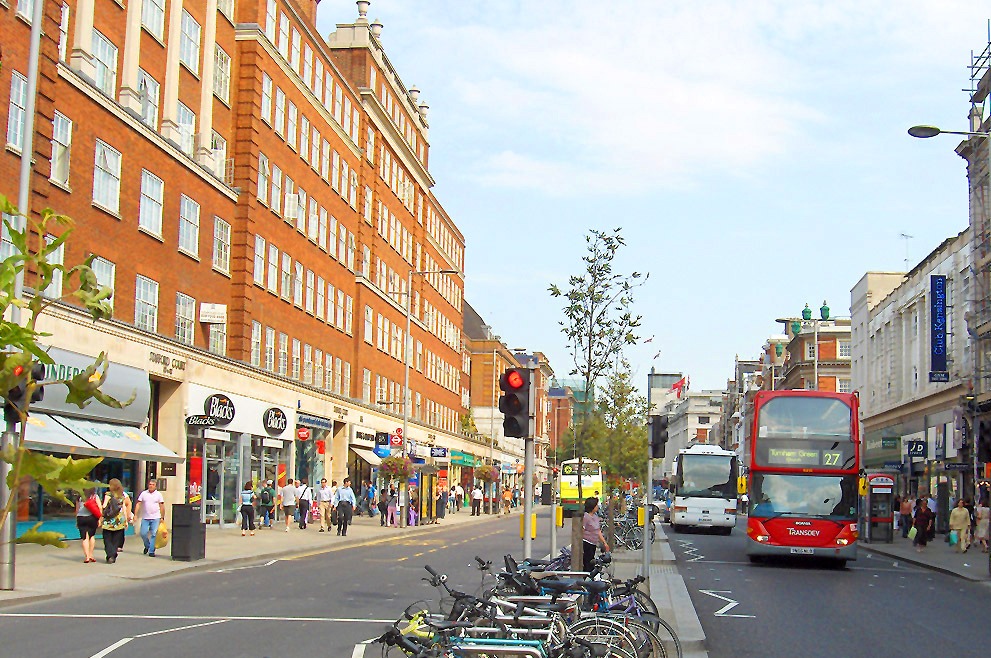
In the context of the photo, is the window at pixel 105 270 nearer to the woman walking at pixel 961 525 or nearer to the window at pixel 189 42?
the window at pixel 189 42

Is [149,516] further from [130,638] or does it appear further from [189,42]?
[189,42]

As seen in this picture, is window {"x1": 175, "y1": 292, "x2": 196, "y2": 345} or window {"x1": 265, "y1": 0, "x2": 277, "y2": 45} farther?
window {"x1": 265, "y1": 0, "x2": 277, "y2": 45}

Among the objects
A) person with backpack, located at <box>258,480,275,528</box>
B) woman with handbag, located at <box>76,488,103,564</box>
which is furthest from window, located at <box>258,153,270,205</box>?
woman with handbag, located at <box>76,488,103,564</box>

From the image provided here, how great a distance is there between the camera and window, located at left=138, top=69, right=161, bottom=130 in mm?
33969

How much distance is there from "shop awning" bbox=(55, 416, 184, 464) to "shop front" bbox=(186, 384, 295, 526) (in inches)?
56.9

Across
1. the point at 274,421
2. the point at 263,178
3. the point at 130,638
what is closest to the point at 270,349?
the point at 274,421

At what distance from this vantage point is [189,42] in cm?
3778

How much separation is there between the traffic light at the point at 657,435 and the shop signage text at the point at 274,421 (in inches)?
935

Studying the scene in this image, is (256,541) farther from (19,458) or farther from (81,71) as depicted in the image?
(19,458)

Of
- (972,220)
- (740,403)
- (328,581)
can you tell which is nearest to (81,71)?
(328,581)

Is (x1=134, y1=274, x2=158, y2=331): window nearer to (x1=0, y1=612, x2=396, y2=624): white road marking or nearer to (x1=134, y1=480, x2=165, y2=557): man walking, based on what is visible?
(x1=134, y1=480, x2=165, y2=557): man walking

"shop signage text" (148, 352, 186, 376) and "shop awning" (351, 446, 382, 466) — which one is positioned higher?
"shop signage text" (148, 352, 186, 376)

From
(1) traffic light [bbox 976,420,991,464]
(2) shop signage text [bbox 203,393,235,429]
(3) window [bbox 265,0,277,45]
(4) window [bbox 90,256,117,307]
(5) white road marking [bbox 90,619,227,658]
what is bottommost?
(5) white road marking [bbox 90,619,227,658]

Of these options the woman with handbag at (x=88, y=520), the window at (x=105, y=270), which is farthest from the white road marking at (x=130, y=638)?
the window at (x=105, y=270)
